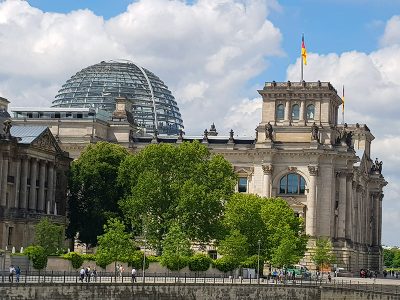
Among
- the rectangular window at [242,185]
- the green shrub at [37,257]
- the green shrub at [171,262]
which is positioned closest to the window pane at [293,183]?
the rectangular window at [242,185]

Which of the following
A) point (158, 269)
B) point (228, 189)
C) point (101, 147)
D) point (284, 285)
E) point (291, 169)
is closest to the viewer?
point (284, 285)

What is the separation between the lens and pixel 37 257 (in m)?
123

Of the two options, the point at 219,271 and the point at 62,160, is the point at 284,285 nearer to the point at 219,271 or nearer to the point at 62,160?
the point at 219,271

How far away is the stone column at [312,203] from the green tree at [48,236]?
59490 millimetres

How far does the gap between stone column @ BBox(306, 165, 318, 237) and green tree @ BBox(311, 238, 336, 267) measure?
426 cm

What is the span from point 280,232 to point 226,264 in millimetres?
13349

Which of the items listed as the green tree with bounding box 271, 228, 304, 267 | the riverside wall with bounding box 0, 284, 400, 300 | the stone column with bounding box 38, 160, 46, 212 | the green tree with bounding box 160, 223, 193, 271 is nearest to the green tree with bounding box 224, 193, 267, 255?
the green tree with bounding box 271, 228, 304, 267

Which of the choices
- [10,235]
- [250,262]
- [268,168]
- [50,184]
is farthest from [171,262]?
[268,168]

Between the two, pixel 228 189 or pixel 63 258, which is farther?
pixel 228 189

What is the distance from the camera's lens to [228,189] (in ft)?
510

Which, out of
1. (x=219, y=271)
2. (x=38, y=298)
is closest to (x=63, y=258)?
(x=219, y=271)

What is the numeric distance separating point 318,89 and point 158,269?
232 ft

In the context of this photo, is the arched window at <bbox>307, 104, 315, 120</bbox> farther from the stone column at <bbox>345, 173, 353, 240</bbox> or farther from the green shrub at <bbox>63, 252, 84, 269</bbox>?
the green shrub at <bbox>63, 252, 84, 269</bbox>

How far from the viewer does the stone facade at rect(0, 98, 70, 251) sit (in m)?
145
